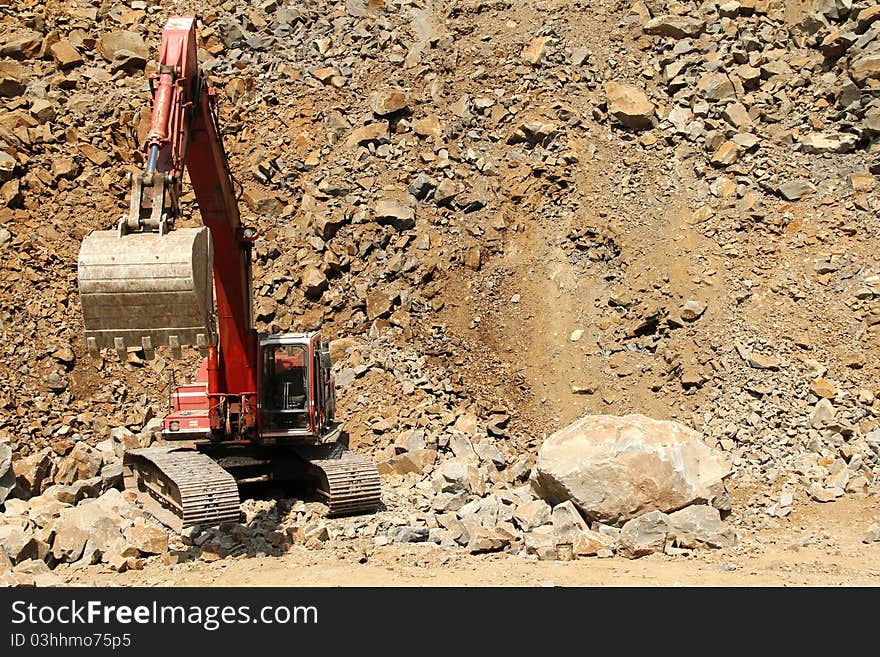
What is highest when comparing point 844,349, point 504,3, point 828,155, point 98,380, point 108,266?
point 504,3

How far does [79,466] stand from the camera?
13172 millimetres

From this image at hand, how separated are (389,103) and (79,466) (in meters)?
8.87

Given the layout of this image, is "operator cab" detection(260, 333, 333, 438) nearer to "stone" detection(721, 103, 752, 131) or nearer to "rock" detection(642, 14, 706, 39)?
"stone" detection(721, 103, 752, 131)

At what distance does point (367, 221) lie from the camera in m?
16.9

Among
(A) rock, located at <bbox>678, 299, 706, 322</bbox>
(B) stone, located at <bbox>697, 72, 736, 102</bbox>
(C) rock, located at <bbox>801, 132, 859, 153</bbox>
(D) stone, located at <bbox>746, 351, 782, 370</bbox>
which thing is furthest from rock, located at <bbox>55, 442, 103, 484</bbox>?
(C) rock, located at <bbox>801, 132, 859, 153</bbox>

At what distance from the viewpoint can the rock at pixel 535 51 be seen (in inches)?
738

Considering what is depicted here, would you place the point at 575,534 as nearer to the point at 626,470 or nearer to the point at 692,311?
the point at 626,470

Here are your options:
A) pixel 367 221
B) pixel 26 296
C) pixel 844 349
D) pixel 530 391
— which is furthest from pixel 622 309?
pixel 26 296

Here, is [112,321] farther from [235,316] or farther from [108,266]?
[235,316]

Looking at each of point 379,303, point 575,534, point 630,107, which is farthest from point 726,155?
point 575,534

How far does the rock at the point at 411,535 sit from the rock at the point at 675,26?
12257 mm

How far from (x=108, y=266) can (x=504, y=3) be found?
46.4ft

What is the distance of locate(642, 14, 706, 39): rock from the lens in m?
18.9

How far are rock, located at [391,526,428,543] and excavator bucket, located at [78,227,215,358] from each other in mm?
3315
